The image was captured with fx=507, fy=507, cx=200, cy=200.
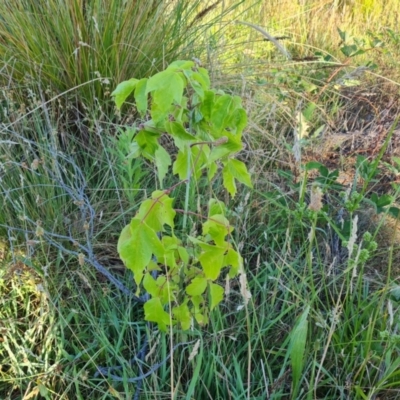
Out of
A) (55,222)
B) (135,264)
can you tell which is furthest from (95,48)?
(135,264)

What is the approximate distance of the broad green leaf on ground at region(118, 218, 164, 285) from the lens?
76 centimetres

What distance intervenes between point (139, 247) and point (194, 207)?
575mm

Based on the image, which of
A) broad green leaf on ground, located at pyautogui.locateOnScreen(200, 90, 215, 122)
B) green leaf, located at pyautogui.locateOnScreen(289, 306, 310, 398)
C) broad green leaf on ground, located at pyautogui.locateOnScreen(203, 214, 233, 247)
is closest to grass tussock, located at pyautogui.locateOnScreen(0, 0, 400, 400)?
green leaf, located at pyautogui.locateOnScreen(289, 306, 310, 398)

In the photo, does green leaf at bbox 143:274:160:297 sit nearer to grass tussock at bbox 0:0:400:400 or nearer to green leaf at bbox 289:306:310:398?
grass tussock at bbox 0:0:400:400

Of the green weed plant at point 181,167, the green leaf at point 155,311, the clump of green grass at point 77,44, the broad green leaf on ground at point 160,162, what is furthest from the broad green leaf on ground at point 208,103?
the clump of green grass at point 77,44

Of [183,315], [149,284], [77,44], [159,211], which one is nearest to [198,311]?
[183,315]

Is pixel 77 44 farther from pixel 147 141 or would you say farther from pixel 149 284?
pixel 149 284

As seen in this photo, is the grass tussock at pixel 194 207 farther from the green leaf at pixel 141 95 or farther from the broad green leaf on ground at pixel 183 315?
the green leaf at pixel 141 95

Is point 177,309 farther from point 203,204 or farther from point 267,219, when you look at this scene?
point 267,219

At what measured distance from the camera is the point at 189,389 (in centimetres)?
98

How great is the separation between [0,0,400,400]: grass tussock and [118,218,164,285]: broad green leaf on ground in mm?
211

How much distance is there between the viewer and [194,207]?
1334mm

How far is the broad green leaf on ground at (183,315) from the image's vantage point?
987 mm

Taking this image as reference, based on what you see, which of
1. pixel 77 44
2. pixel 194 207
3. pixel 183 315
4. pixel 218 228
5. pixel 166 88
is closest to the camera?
pixel 166 88
